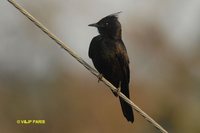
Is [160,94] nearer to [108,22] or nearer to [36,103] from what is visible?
[36,103]

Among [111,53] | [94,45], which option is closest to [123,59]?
[111,53]

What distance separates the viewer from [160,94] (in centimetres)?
1817

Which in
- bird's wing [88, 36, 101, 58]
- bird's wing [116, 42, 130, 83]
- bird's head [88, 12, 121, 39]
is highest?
bird's head [88, 12, 121, 39]

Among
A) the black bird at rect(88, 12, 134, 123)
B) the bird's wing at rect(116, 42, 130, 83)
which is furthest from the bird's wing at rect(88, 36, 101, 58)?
the bird's wing at rect(116, 42, 130, 83)

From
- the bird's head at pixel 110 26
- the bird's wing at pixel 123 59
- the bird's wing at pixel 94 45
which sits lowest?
the bird's wing at pixel 123 59

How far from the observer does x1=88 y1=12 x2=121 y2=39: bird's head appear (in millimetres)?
7047

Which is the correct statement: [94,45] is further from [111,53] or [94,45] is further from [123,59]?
[123,59]

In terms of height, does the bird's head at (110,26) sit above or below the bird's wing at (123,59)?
above

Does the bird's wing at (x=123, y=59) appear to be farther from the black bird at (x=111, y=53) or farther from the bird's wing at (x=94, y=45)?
the bird's wing at (x=94, y=45)

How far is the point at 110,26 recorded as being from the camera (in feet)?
23.3

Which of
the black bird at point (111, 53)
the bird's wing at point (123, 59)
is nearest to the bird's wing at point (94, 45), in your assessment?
the black bird at point (111, 53)

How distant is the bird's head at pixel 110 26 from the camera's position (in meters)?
7.05

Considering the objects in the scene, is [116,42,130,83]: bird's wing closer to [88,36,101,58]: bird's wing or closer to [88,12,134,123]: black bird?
[88,12,134,123]: black bird

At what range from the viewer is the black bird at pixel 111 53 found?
7016mm
